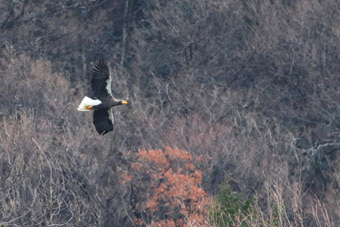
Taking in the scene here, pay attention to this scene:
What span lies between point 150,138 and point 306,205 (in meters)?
4.82

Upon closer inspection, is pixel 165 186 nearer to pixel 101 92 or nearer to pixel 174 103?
pixel 174 103

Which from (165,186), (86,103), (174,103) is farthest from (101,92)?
(174,103)

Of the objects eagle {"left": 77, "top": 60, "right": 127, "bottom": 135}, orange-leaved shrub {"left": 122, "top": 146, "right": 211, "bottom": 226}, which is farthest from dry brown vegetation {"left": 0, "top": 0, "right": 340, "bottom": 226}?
eagle {"left": 77, "top": 60, "right": 127, "bottom": 135}

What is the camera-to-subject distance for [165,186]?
2792 cm

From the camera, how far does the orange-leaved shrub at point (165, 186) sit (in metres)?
27.1

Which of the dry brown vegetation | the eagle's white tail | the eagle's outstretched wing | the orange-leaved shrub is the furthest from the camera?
the dry brown vegetation

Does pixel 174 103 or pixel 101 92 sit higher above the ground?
pixel 101 92

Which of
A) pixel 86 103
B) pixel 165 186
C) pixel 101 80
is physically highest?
pixel 101 80

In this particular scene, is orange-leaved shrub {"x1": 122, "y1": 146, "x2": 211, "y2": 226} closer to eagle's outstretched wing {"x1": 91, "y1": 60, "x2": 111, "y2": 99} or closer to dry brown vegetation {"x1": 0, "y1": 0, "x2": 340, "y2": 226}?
dry brown vegetation {"x1": 0, "y1": 0, "x2": 340, "y2": 226}

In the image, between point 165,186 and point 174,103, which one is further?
point 174,103

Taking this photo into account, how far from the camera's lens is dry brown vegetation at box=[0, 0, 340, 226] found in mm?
27781

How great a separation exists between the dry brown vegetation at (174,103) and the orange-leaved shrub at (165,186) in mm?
41

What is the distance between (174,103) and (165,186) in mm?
5732

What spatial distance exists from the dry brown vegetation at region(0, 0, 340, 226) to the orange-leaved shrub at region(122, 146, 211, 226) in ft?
0.14
